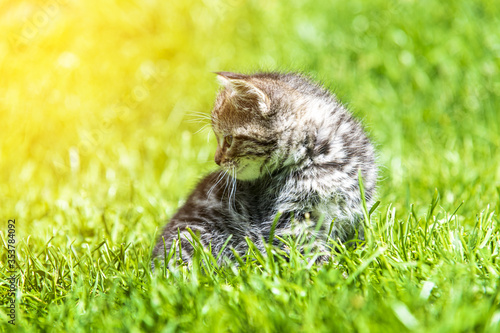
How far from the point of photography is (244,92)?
2.43 m

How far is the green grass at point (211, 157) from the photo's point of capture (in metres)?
1.85

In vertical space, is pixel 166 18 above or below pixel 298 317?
above

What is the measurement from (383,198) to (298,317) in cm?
159

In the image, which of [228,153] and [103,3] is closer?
[228,153]

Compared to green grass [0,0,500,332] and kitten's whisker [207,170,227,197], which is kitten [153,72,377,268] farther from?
green grass [0,0,500,332]

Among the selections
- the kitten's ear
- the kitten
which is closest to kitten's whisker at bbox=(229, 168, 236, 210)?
the kitten

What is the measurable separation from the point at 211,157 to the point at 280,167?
5.50 feet

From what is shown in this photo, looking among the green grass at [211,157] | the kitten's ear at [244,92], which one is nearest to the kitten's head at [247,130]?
the kitten's ear at [244,92]

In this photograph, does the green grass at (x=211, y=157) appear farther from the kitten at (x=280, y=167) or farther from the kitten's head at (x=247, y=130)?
the kitten's head at (x=247, y=130)

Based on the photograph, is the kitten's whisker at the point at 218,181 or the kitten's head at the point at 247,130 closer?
the kitten's head at the point at 247,130

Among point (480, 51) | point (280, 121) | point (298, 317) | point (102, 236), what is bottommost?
point (102, 236)

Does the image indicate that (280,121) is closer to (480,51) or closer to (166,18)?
(480,51)

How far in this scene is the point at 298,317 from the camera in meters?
1.75

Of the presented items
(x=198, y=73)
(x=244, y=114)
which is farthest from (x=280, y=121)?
(x=198, y=73)
